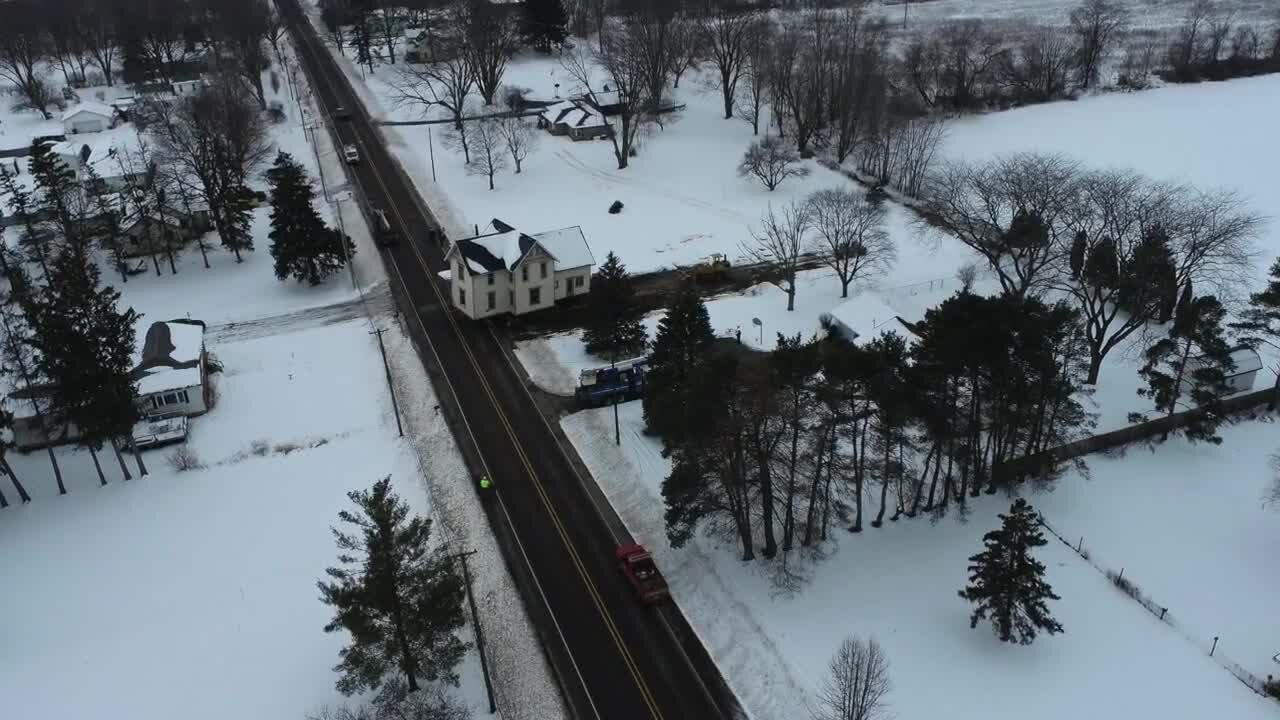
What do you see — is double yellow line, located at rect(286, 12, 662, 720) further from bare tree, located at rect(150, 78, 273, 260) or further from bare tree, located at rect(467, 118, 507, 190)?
bare tree, located at rect(467, 118, 507, 190)

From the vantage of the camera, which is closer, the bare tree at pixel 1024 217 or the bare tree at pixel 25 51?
the bare tree at pixel 1024 217

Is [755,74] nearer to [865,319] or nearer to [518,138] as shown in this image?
[518,138]

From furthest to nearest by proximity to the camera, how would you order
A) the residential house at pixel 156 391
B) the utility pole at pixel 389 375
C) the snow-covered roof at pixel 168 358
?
the snow-covered roof at pixel 168 358 → the utility pole at pixel 389 375 → the residential house at pixel 156 391

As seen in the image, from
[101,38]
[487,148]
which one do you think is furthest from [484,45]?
[101,38]

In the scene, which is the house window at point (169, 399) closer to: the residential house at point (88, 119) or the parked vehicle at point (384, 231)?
the parked vehicle at point (384, 231)

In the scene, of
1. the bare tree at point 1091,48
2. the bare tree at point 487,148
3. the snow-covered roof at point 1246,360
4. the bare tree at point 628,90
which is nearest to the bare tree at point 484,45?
the bare tree at point 628,90

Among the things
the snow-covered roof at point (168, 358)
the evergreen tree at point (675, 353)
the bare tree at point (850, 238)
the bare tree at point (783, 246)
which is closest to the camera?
the evergreen tree at point (675, 353)

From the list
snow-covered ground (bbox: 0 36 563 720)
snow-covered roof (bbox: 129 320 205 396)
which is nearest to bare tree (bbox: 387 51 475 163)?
snow-covered roof (bbox: 129 320 205 396)

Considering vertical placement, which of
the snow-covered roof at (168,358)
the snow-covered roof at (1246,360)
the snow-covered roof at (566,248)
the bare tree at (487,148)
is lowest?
the snow-covered roof at (1246,360)
